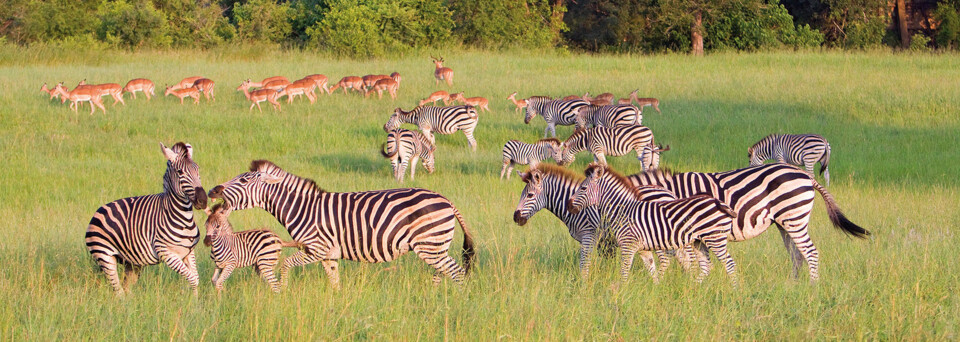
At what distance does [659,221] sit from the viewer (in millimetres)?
7121

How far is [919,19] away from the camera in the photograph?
47.1 metres

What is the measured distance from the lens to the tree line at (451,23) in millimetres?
39344

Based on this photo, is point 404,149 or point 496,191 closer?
point 496,191

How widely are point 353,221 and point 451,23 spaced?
33.7m

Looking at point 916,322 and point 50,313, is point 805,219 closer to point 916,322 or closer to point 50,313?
point 916,322

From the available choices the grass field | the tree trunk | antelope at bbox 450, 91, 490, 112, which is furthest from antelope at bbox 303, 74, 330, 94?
the tree trunk

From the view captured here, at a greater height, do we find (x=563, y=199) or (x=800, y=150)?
(x=563, y=199)

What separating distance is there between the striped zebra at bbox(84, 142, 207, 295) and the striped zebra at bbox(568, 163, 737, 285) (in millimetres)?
3052

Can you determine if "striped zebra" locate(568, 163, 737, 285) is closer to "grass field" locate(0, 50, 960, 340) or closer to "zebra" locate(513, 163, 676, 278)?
"zebra" locate(513, 163, 676, 278)

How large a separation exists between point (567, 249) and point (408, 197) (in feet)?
7.47

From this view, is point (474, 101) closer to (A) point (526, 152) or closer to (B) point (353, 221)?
(A) point (526, 152)

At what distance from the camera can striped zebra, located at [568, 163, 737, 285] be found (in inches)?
278

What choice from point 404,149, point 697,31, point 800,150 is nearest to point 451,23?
point 697,31

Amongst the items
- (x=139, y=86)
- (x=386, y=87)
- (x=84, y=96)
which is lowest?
(x=84, y=96)
